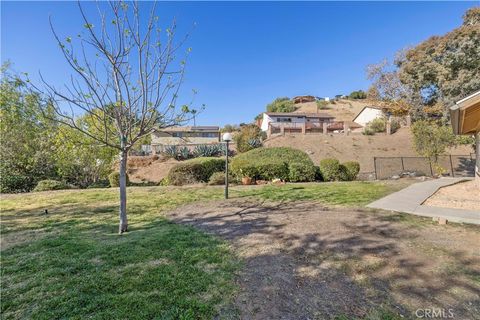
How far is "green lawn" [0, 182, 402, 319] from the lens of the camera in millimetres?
2295

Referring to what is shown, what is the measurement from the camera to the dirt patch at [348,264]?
2.33m

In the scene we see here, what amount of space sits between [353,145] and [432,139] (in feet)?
27.4

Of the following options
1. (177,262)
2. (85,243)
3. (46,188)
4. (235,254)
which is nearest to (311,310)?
(235,254)

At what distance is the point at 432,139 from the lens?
14.6 meters

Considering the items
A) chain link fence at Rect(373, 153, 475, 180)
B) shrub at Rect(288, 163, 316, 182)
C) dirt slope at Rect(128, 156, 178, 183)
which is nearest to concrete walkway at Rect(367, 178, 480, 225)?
shrub at Rect(288, 163, 316, 182)

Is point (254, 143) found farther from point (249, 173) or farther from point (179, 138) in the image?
point (249, 173)

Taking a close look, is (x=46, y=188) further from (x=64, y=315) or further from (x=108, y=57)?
(x=64, y=315)

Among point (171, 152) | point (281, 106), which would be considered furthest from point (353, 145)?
point (281, 106)

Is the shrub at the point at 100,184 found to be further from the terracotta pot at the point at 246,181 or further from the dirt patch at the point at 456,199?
the dirt patch at the point at 456,199

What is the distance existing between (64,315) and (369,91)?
1177 inches

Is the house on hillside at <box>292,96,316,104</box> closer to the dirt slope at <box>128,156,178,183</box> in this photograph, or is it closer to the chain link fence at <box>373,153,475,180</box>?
the chain link fence at <box>373,153,475,180</box>

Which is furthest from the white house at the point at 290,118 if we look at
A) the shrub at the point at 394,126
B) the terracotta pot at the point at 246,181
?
the terracotta pot at the point at 246,181

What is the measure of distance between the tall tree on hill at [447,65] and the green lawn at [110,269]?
17.3 m

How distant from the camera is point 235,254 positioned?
353 centimetres
